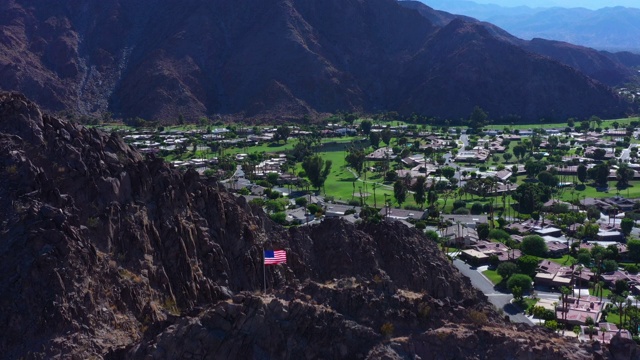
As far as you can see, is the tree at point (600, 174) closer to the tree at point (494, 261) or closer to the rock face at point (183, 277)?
the tree at point (494, 261)

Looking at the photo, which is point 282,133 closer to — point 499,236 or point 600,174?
point 600,174

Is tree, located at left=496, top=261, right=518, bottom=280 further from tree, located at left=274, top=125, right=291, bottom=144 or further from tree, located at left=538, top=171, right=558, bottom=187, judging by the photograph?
tree, located at left=274, top=125, right=291, bottom=144

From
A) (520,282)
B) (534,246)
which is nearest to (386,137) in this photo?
(534,246)

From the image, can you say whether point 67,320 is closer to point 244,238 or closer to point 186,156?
point 244,238

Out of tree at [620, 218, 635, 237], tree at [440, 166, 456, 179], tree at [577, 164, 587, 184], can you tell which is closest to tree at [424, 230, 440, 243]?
tree at [620, 218, 635, 237]

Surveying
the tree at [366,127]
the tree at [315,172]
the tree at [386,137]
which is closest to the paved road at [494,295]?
the tree at [315,172]

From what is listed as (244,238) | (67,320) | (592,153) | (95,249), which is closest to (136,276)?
(95,249)

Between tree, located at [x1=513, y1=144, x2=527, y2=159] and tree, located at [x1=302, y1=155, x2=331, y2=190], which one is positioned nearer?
tree, located at [x1=302, y1=155, x2=331, y2=190]
